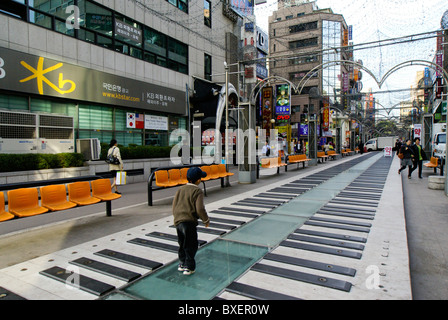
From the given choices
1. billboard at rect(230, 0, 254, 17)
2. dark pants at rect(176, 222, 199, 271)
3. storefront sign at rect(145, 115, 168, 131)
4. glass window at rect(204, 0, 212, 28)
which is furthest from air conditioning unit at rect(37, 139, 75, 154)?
billboard at rect(230, 0, 254, 17)

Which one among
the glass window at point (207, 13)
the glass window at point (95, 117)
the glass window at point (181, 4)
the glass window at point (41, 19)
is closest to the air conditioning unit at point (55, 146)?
the glass window at point (95, 117)

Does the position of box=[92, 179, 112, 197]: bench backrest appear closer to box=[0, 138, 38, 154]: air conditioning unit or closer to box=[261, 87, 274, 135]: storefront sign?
box=[0, 138, 38, 154]: air conditioning unit

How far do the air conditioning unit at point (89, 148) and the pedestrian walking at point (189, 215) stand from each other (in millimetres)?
10340

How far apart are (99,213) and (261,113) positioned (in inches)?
1222

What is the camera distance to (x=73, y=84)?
531 inches

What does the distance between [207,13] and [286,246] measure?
22903 mm

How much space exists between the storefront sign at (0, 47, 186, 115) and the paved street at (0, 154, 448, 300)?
6650mm

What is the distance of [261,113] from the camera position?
37.1m

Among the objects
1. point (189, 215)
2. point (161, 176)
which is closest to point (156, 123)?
point (161, 176)

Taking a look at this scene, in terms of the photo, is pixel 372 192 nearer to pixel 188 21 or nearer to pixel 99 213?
pixel 99 213

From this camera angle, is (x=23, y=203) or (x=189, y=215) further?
(x=23, y=203)

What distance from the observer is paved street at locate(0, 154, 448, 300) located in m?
3.73

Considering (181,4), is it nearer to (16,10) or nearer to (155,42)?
(155,42)
